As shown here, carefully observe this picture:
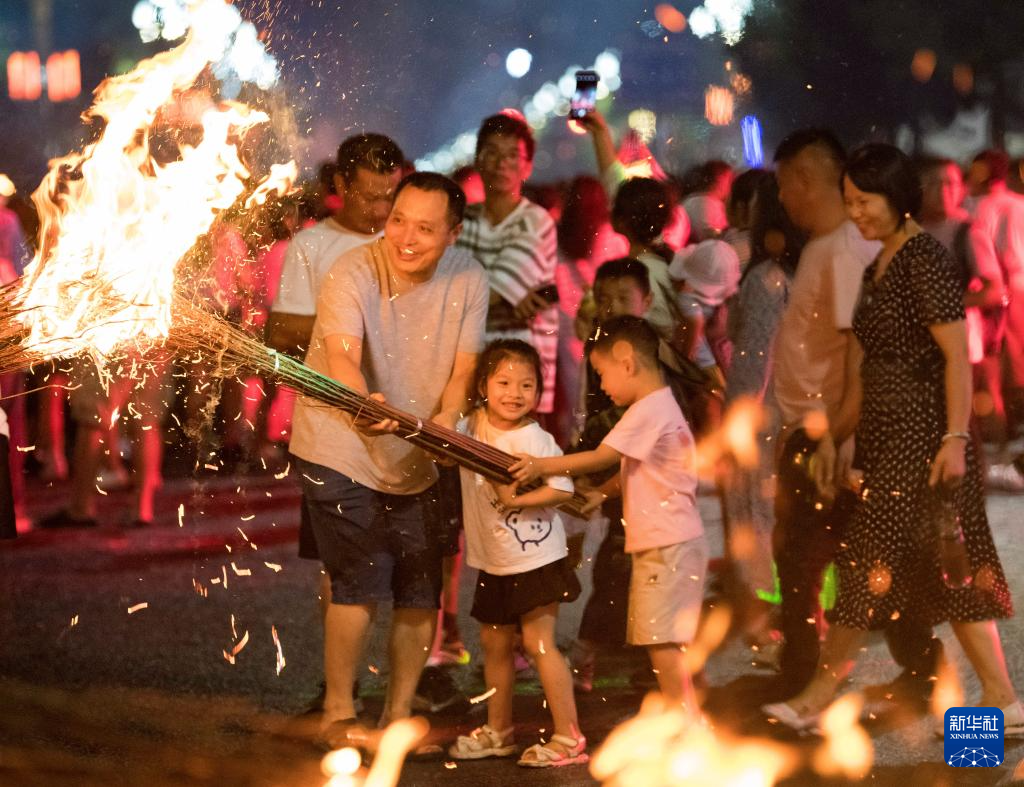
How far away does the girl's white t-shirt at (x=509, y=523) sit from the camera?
13.3 ft

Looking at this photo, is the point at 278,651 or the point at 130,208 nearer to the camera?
the point at 130,208

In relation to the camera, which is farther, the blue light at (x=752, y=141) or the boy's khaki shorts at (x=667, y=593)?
the blue light at (x=752, y=141)

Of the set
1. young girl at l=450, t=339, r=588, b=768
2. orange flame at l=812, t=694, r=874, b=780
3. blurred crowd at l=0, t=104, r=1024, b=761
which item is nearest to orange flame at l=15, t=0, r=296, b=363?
blurred crowd at l=0, t=104, r=1024, b=761

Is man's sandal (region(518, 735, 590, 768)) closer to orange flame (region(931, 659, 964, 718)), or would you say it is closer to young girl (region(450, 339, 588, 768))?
young girl (region(450, 339, 588, 768))

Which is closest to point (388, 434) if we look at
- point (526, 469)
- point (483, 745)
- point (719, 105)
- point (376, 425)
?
point (376, 425)

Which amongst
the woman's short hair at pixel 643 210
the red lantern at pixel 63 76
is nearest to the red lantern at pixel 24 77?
the red lantern at pixel 63 76

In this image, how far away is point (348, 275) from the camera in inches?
166

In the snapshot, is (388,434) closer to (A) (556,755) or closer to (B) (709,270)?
(A) (556,755)

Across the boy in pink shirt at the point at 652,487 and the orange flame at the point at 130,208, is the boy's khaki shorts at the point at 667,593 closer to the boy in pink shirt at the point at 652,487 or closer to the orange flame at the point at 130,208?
the boy in pink shirt at the point at 652,487

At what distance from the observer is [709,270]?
5203mm

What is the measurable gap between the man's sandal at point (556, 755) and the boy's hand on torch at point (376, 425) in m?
1.00

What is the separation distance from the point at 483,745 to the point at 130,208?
77.5 inches

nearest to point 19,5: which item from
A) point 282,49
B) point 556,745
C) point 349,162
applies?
point 282,49

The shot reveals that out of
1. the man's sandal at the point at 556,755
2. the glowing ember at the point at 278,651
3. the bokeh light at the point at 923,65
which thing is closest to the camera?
the man's sandal at the point at 556,755
